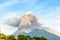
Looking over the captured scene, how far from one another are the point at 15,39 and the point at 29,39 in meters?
7.02

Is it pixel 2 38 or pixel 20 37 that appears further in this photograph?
pixel 20 37

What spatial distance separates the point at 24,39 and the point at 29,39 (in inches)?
114

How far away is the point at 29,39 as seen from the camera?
274ft

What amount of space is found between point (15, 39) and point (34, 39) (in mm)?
8614

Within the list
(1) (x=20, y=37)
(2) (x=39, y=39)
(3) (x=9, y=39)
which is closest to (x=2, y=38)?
(3) (x=9, y=39)

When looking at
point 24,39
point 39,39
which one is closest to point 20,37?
point 24,39

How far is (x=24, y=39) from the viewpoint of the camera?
268 feet

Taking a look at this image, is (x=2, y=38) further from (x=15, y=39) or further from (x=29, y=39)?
(x=29, y=39)

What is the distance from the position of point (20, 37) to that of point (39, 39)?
8831 mm

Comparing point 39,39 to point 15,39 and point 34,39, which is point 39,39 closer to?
point 34,39

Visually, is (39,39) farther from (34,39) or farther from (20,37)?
(20,37)

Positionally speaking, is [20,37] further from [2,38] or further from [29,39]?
[2,38]

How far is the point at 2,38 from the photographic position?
7431cm

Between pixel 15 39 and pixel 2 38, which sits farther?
pixel 15 39
